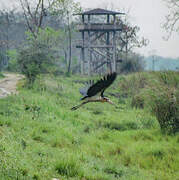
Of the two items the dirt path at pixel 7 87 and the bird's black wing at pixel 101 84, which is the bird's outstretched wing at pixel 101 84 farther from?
the dirt path at pixel 7 87

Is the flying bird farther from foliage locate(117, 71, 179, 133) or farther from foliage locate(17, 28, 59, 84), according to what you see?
foliage locate(17, 28, 59, 84)

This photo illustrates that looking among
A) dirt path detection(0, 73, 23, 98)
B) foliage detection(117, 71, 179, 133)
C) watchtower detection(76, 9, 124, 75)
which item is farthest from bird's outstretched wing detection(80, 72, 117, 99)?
watchtower detection(76, 9, 124, 75)

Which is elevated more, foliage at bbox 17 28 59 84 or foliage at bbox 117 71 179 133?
foliage at bbox 17 28 59 84

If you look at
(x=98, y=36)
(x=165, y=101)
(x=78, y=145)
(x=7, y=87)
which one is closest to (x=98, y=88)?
(x=78, y=145)

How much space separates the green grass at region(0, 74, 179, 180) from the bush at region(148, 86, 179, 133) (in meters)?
0.35

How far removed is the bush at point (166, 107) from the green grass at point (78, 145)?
35cm

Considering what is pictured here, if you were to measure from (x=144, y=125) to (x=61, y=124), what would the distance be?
8.49 feet

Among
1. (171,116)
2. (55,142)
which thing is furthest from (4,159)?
(171,116)

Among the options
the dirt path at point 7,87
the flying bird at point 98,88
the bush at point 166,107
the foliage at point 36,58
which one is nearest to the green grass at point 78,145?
the bush at point 166,107

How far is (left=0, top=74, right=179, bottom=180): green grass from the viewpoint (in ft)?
15.7

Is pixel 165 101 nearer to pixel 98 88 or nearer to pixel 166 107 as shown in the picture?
pixel 166 107

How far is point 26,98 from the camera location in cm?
1013

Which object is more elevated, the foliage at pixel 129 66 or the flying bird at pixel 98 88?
the flying bird at pixel 98 88

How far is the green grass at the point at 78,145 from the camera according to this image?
4781 millimetres
